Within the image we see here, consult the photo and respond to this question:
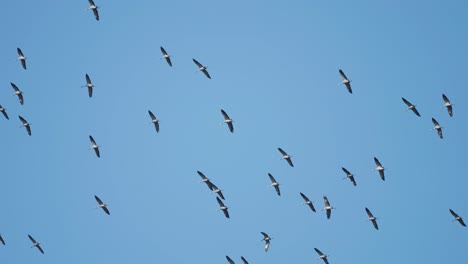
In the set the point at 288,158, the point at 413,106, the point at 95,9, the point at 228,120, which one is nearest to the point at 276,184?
the point at 288,158

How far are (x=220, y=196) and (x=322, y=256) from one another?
11289 millimetres

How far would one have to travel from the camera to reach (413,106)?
78.7 m

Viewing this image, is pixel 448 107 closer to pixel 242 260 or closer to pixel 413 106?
pixel 413 106

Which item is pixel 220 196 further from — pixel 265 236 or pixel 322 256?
pixel 322 256

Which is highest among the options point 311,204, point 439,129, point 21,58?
point 21,58

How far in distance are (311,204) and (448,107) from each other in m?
15.7

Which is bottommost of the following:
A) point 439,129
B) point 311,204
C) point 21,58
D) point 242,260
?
point 242,260

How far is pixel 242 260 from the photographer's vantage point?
76812 mm

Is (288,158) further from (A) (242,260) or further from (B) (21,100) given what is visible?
(B) (21,100)

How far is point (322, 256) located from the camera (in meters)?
79.6

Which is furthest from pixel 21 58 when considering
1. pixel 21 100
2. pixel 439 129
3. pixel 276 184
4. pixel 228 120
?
pixel 439 129

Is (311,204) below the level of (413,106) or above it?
below

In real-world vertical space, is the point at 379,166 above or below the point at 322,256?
above

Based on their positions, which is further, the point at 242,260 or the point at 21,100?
the point at 21,100
